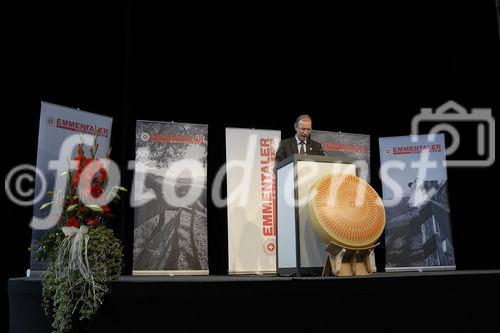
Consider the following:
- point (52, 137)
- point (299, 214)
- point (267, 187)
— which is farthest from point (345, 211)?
point (52, 137)

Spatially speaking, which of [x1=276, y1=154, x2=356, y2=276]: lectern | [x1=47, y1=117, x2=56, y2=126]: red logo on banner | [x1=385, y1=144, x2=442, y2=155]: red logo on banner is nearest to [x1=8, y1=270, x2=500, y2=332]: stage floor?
[x1=276, y1=154, x2=356, y2=276]: lectern

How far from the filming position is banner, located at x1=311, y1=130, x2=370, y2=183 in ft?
19.1

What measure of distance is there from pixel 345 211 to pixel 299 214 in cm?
28

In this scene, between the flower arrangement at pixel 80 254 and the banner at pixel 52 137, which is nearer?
the flower arrangement at pixel 80 254

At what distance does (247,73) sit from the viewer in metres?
5.63

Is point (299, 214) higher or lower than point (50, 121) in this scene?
lower

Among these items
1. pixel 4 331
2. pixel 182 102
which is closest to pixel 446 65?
pixel 182 102

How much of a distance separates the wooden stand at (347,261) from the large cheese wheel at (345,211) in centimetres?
4

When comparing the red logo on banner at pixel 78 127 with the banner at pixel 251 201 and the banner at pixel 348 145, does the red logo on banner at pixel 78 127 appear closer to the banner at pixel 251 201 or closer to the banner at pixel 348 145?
the banner at pixel 251 201

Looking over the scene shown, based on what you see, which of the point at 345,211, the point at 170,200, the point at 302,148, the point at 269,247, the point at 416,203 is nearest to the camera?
the point at 345,211

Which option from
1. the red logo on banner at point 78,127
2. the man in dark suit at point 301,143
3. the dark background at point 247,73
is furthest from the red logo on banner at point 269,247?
the red logo on banner at point 78,127

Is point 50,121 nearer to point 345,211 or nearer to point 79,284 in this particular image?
point 79,284

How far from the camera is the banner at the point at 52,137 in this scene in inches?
169

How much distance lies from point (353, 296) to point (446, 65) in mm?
4360
